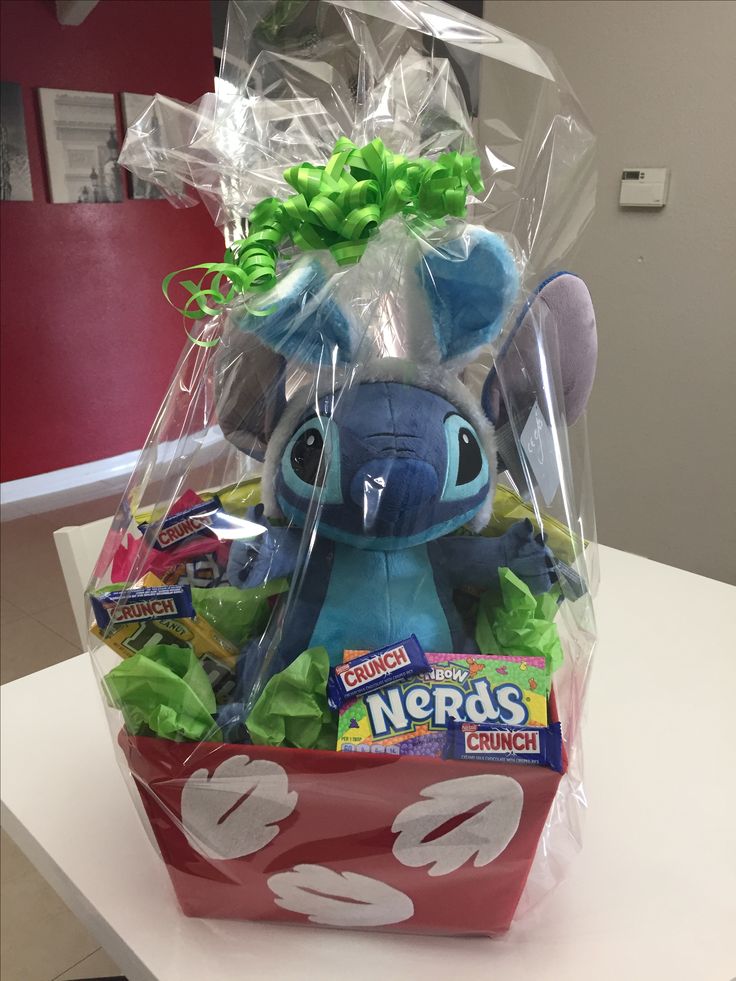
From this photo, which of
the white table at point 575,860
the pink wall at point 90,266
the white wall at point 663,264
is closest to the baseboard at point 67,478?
the pink wall at point 90,266

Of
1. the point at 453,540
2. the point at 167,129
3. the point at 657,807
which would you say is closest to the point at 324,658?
the point at 453,540

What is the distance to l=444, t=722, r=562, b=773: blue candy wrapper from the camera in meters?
0.48

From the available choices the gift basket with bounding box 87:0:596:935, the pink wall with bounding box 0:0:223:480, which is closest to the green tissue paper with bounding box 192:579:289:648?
the gift basket with bounding box 87:0:596:935

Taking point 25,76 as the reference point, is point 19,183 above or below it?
below

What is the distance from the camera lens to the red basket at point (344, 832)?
0.49 m

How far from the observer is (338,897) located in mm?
540

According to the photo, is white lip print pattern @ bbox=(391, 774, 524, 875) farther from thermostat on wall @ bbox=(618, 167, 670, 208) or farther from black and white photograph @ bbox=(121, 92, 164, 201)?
black and white photograph @ bbox=(121, 92, 164, 201)

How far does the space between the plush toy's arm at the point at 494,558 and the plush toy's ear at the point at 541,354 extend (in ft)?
0.22

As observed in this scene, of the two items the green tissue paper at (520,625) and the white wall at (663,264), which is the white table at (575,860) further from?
the white wall at (663,264)

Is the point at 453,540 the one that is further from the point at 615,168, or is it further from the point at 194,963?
the point at 615,168

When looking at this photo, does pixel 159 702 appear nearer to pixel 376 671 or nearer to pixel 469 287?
pixel 376 671

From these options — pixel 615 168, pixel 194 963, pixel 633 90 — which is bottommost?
pixel 194 963

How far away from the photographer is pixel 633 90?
1771mm

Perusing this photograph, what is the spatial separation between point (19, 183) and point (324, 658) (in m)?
3.04
